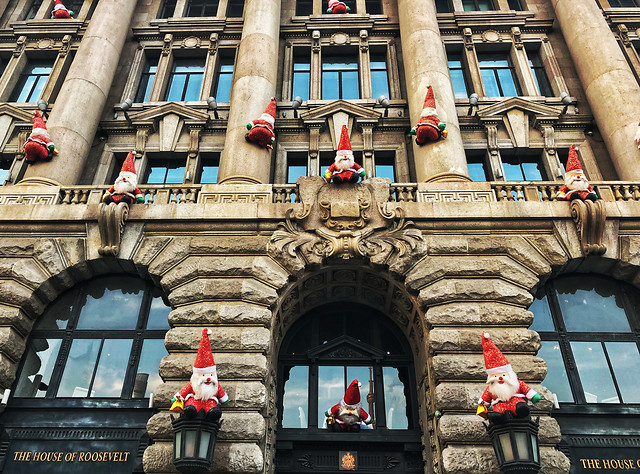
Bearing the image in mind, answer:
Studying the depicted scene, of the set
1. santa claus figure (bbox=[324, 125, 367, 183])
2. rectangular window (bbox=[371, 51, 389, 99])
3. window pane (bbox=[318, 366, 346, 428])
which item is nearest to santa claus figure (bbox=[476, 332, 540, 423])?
window pane (bbox=[318, 366, 346, 428])

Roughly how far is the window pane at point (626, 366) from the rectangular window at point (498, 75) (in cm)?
1084

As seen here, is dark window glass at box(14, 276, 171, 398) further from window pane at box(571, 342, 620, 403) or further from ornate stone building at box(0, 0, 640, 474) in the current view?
window pane at box(571, 342, 620, 403)

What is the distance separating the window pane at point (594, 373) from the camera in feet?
38.0

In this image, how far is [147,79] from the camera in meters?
20.1

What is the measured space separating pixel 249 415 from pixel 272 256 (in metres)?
3.94

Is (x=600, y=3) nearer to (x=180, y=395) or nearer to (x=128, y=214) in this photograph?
(x=128, y=214)

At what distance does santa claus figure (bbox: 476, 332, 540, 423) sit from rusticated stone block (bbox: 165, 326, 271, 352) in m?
4.82

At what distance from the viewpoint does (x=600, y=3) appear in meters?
21.4

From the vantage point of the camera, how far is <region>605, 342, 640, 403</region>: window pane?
11.6 metres

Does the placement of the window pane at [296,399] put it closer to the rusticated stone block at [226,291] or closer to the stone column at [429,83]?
the rusticated stone block at [226,291]

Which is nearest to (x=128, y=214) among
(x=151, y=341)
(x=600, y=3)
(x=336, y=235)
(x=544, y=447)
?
(x=151, y=341)

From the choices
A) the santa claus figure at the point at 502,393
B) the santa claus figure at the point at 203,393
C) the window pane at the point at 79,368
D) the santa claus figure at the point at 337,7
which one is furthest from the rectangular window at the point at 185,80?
the santa claus figure at the point at 502,393

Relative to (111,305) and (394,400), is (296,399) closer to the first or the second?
(394,400)

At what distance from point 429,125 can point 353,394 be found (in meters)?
8.40
